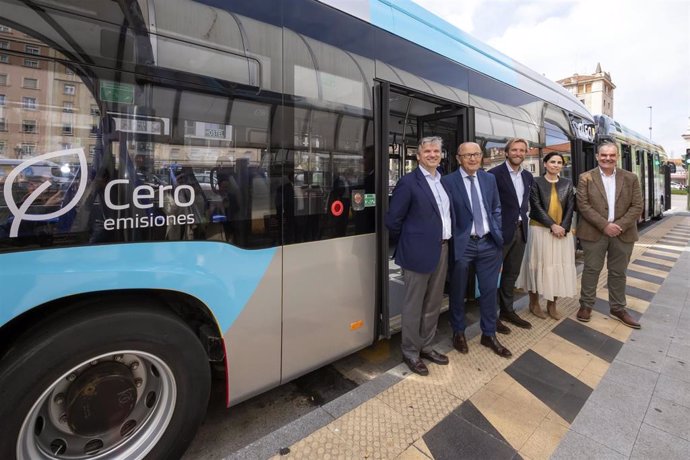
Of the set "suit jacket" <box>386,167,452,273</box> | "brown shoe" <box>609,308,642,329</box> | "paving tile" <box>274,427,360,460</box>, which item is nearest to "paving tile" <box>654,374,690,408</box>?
"brown shoe" <box>609,308,642,329</box>

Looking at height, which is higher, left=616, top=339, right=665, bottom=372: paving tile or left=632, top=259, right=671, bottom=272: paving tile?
left=632, top=259, right=671, bottom=272: paving tile

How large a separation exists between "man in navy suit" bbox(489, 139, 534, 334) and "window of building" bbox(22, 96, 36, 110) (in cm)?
362

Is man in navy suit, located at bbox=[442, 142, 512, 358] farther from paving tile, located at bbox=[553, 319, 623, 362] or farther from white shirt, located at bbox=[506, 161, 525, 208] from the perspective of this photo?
paving tile, located at bbox=[553, 319, 623, 362]

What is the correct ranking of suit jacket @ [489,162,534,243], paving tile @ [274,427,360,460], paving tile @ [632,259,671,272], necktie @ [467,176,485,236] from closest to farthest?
paving tile @ [274,427,360,460], necktie @ [467,176,485,236], suit jacket @ [489,162,534,243], paving tile @ [632,259,671,272]

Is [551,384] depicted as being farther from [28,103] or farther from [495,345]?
[28,103]

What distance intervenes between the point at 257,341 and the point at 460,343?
2026mm

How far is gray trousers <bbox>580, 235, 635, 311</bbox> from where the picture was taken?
13.7 feet

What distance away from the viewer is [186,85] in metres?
1.88

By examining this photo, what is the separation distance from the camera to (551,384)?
2875 millimetres

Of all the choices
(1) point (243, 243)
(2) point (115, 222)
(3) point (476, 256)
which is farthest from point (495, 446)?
(2) point (115, 222)

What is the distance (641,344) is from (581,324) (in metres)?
0.57

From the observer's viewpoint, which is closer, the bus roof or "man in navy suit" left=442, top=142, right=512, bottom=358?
the bus roof

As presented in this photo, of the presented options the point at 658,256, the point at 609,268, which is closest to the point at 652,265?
the point at 658,256

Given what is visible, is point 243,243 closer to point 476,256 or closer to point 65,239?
point 65,239
